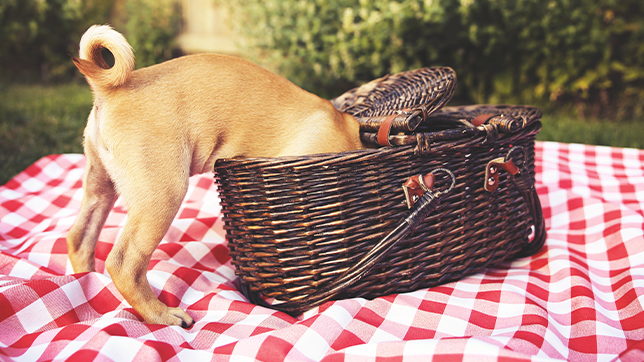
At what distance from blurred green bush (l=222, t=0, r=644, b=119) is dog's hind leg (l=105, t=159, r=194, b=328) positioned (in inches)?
99.2

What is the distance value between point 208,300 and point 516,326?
2.95ft

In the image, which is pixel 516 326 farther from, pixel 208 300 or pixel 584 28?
pixel 584 28

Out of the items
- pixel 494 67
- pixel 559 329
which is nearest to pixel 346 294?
pixel 559 329

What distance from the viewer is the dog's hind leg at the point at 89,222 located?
1.48 metres

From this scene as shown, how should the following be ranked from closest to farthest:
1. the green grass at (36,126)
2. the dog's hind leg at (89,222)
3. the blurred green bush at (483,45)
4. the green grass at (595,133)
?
the dog's hind leg at (89,222), the green grass at (36,126), the green grass at (595,133), the blurred green bush at (483,45)

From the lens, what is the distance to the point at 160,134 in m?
1.24

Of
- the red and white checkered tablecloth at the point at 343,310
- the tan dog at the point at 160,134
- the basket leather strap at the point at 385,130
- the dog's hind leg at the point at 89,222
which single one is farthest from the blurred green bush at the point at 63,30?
the basket leather strap at the point at 385,130

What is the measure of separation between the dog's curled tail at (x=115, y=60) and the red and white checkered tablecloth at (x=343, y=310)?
0.60 meters

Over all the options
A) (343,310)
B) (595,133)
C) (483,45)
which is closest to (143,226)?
(343,310)

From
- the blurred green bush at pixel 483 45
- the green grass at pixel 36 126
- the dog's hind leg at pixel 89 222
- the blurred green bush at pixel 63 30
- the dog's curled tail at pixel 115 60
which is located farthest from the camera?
the blurred green bush at pixel 63 30

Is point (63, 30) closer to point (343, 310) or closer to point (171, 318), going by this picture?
point (171, 318)

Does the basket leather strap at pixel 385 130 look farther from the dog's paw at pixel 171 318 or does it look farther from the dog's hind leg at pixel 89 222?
the dog's hind leg at pixel 89 222

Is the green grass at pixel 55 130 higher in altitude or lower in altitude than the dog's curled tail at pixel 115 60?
lower

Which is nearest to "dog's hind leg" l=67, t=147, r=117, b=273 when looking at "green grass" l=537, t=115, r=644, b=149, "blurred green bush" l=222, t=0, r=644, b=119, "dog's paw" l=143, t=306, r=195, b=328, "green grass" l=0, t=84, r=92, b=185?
"dog's paw" l=143, t=306, r=195, b=328
